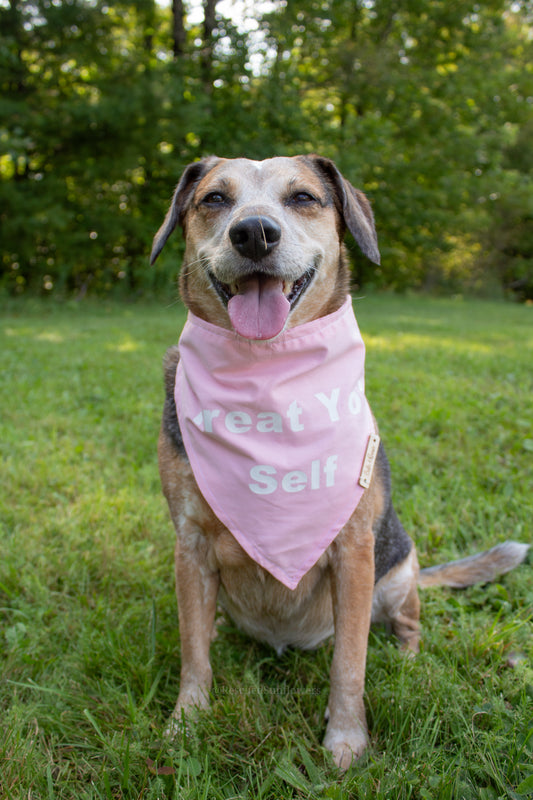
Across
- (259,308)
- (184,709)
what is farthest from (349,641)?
(259,308)

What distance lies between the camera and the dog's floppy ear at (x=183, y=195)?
263cm

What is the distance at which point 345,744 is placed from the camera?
2.01 meters

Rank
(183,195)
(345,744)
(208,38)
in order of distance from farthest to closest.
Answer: (208,38), (183,195), (345,744)

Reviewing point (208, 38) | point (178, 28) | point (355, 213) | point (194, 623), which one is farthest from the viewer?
point (178, 28)

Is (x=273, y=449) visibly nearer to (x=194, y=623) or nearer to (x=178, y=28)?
(x=194, y=623)

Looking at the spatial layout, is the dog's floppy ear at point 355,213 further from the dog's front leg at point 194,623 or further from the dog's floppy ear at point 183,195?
the dog's front leg at point 194,623

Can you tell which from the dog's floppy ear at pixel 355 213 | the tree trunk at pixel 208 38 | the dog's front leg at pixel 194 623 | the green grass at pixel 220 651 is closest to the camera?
the green grass at pixel 220 651

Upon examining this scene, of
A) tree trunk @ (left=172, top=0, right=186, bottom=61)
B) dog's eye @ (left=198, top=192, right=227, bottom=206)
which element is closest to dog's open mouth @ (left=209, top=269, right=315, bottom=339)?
dog's eye @ (left=198, top=192, right=227, bottom=206)

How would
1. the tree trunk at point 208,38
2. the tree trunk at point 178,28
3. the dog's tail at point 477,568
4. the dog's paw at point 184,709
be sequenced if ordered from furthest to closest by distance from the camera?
the tree trunk at point 178,28 → the tree trunk at point 208,38 → the dog's tail at point 477,568 → the dog's paw at point 184,709

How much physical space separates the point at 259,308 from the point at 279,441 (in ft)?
1.76

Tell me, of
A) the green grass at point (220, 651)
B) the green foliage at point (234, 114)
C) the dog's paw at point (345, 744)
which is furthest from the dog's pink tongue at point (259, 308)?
the green foliage at point (234, 114)

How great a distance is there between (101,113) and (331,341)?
15081 mm

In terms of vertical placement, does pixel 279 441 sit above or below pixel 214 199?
below

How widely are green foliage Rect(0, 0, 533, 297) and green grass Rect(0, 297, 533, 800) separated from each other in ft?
35.9
